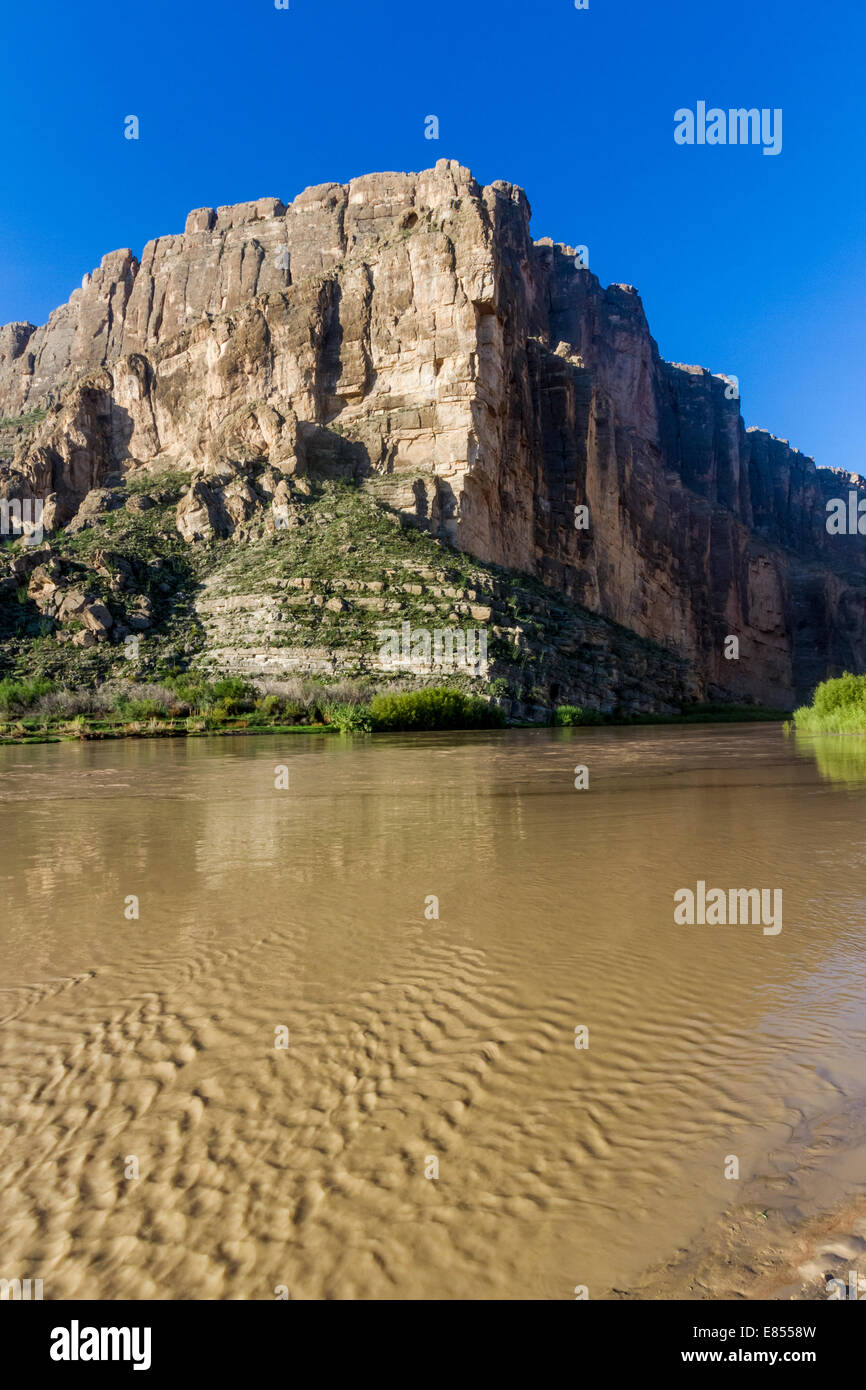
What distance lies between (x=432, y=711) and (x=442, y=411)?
28200 mm

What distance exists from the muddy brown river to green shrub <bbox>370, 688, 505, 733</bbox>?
2551cm

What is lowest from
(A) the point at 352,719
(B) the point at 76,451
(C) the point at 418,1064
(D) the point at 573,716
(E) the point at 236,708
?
(C) the point at 418,1064

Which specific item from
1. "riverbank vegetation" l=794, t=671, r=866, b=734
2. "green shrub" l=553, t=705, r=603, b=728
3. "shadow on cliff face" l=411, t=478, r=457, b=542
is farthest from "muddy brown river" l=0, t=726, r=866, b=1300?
"shadow on cliff face" l=411, t=478, r=457, b=542

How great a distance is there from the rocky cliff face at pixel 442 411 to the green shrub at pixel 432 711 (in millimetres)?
→ 17496

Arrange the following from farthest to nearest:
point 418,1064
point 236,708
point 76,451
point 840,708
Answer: point 76,451, point 236,708, point 840,708, point 418,1064

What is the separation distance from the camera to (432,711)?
114 ft

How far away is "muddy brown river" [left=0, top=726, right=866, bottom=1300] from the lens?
7.88 ft

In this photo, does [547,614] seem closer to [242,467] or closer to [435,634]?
[435,634]

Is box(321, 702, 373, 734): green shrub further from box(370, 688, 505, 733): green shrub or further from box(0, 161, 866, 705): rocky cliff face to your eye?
box(0, 161, 866, 705): rocky cliff face

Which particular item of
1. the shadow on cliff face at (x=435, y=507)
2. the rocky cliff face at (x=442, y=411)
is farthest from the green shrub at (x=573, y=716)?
the shadow on cliff face at (x=435, y=507)

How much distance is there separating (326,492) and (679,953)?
50.5 metres

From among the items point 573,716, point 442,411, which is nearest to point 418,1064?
point 573,716

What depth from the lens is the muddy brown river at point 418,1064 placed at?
7.88ft

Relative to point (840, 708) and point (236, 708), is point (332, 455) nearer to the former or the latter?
point (236, 708)
